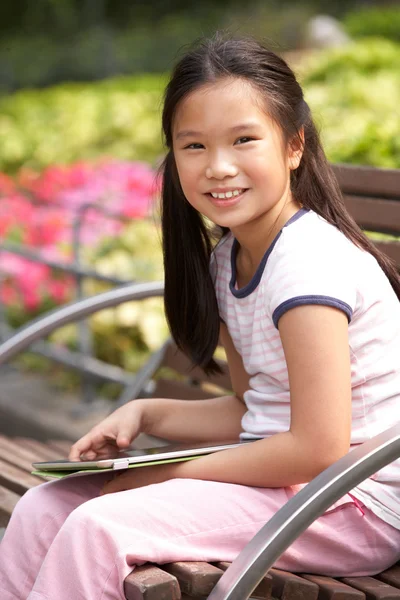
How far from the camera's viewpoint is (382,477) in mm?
2029

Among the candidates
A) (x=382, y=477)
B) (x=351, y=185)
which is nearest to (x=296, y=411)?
(x=382, y=477)

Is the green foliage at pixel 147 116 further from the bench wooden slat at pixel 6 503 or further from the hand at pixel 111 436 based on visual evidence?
the bench wooden slat at pixel 6 503

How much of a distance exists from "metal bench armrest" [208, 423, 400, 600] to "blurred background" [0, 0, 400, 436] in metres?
0.88

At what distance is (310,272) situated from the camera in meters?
1.91

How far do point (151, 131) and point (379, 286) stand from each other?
6.74m

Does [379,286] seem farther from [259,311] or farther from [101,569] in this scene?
[101,569]

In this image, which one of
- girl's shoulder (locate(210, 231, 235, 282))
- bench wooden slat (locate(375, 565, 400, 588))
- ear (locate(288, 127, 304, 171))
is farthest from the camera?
girl's shoulder (locate(210, 231, 235, 282))

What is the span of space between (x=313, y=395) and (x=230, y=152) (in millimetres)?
514

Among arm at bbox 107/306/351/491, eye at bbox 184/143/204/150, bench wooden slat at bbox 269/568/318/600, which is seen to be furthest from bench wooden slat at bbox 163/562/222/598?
eye at bbox 184/143/204/150

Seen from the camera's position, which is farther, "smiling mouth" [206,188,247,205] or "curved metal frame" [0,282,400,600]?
"smiling mouth" [206,188,247,205]

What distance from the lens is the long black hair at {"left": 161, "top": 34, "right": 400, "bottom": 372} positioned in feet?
6.75

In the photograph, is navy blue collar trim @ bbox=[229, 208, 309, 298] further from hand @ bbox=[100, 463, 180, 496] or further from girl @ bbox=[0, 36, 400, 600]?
hand @ bbox=[100, 463, 180, 496]

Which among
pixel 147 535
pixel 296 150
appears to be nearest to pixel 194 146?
pixel 296 150

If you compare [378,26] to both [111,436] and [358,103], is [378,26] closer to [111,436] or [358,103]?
[358,103]
